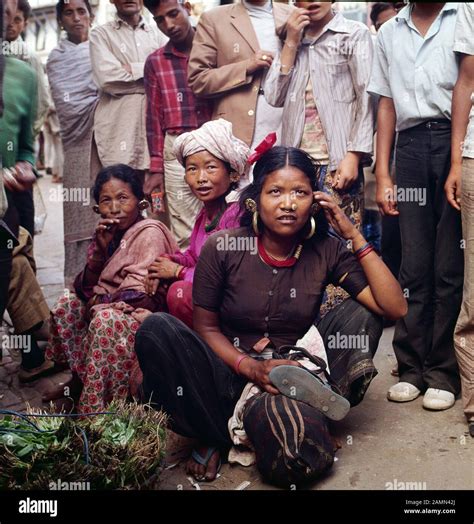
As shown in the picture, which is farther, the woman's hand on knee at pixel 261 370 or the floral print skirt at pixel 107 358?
the floral print skirt at pixel 107 358

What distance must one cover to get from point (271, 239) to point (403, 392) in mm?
1054

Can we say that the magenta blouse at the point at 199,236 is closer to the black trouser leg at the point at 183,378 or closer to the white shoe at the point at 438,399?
the black trouser leg at the point at 183,378

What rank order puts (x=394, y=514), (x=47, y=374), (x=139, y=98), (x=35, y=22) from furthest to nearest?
(x=35, y=22) → (x=139, y=98) → (x=47, y=374) → (x=394, y=514)

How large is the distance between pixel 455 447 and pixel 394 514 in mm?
647

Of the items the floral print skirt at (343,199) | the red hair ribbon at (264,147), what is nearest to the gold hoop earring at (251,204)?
the red hair ribbon at (264,147)

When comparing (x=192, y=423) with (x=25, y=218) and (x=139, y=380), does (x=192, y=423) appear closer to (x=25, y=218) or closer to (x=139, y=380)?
(x=139, y=380)

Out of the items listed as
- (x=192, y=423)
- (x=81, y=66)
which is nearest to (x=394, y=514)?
(x=192, y=423)

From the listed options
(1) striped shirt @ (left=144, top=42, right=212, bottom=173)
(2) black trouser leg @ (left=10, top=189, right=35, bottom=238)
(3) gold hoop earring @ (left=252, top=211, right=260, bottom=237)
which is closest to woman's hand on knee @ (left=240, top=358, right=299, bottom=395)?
(3) gold hoop earring @ (left=252, top=211, right=260, bottom=237)

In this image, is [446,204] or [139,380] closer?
[139,380]

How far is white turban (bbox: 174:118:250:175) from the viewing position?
3.48m

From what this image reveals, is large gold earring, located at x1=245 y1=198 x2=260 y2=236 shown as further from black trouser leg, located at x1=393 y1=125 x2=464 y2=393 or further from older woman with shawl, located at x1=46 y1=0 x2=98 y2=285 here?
older woman with shawl, located at x1=46 y1=0 x2=98 y2=285

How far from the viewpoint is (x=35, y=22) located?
29953 millimetres

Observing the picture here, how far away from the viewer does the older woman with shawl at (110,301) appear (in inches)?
126

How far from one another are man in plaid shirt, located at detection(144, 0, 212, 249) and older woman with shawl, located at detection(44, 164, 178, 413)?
0.86 m
